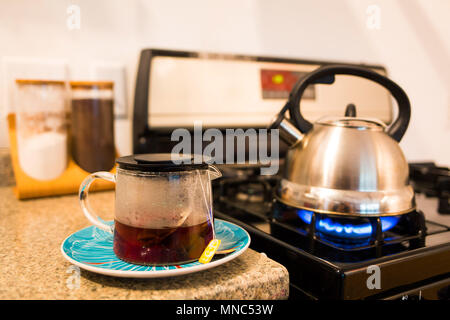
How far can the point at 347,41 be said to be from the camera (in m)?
1.21

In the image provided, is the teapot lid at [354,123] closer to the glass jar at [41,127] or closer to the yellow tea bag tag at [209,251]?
the yellow tea bag tag at [209,251]

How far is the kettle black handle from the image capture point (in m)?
0.58

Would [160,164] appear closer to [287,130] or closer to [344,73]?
[287,130]

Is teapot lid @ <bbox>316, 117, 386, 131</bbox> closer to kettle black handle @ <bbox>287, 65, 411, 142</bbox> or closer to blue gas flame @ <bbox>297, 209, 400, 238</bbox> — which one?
kettle black handle @ <bbox>287, 65, 411, 142</bbox>

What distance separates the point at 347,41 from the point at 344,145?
0.81 meters

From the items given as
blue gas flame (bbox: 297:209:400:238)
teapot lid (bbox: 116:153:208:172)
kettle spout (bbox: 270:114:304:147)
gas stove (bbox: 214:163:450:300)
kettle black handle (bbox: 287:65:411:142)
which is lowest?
gas stove (bbox: 214:163:450:300)

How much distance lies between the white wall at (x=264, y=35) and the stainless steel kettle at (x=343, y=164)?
1.64ft

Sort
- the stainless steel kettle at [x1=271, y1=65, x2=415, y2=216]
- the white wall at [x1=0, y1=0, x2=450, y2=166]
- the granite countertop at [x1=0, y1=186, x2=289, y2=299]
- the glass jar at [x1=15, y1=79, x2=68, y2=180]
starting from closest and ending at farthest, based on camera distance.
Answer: the granite countertop at [x1=0, y1=186, x2=289, y2=299], the stainless steel kettle at [x1=271, y1=65, x2=415, y2=216], the glass jar at [x1=15, y1=79, x2=68, y2=180], the white wall at [x1=0, y1=0, x2=450, y2=166]

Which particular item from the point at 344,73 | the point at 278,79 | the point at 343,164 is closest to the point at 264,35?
the point at 278,79

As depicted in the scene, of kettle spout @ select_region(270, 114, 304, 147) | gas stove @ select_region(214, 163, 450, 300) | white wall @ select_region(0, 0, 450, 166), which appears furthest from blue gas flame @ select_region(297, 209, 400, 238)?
white wall @ select_region(0, 0, 450, 166)

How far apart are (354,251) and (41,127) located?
0.64 meters

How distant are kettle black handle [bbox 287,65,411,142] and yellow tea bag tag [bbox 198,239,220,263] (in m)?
0.27

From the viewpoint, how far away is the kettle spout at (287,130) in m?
0.58
